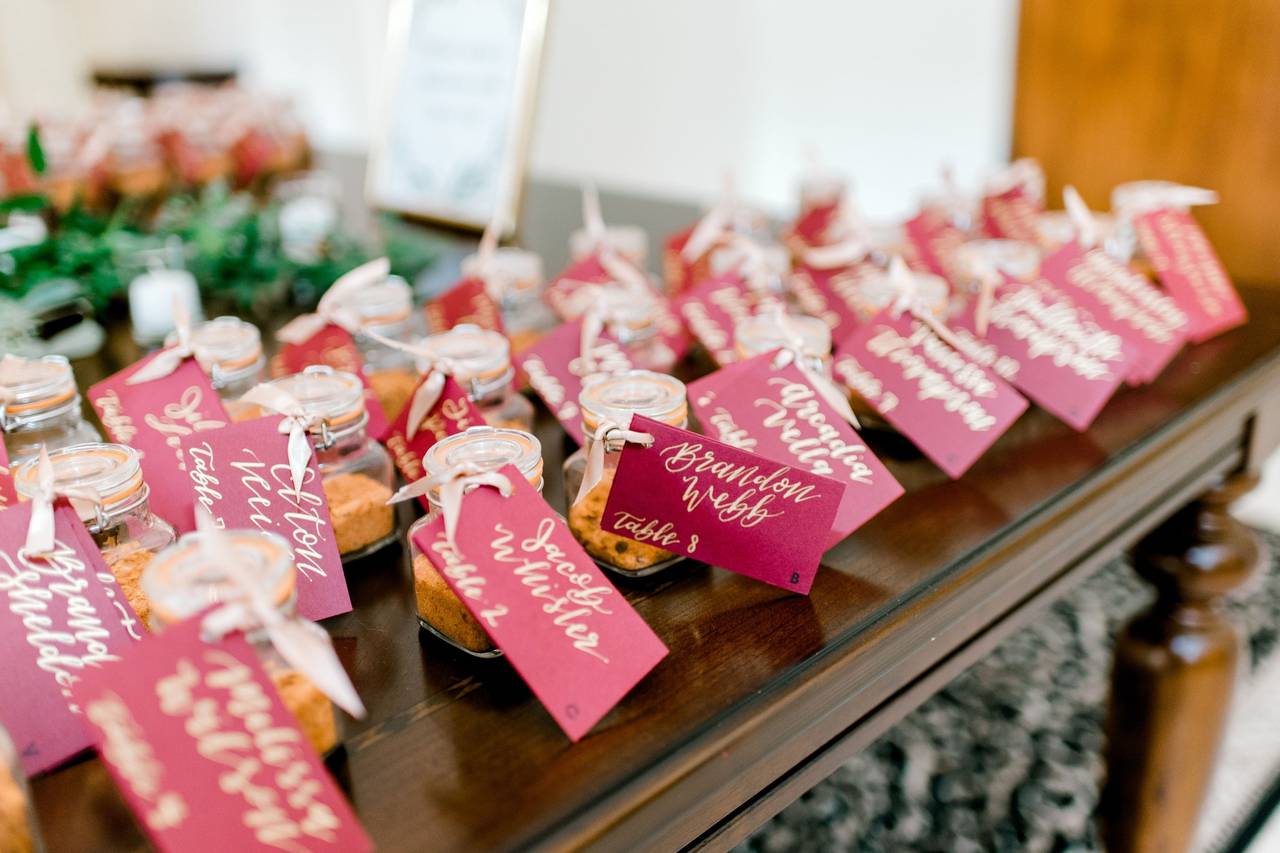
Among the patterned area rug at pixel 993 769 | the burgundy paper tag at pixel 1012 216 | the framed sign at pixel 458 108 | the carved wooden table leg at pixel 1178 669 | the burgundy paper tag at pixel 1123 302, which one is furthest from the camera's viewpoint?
the framed sign at pixel 458 108

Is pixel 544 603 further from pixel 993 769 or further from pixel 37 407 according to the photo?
pixel 993 769

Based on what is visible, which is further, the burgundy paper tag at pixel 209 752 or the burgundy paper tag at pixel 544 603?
the burgundy paper tag at pixel 544 603

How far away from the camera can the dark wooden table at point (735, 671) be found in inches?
21.5

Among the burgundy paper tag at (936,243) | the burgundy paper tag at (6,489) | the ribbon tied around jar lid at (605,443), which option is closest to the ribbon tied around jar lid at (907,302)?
the burgundy paper tag at (936,243)

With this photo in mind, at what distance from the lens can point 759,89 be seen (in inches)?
130

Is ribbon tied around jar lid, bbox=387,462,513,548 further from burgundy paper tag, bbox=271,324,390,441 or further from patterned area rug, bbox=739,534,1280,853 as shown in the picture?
patterned area rug, bbox=739,534,1280,853

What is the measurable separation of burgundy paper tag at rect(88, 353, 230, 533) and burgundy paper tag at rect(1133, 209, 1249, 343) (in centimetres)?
98

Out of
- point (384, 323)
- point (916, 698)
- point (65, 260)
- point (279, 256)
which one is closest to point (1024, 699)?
point (916, 698)

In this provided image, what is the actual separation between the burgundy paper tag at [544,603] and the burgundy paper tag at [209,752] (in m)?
0.13

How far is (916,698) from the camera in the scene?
788mm

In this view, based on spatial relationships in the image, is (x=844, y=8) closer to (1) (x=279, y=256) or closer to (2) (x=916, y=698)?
(1) (x=279, y=256)

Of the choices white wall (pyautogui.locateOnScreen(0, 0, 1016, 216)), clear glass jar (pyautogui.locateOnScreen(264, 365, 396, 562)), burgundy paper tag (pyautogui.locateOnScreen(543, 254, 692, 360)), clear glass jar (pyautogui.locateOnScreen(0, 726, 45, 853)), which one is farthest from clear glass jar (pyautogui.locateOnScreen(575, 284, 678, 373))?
white wall (pyautogui.locateOnScreen(0, 0, 1016, 216))

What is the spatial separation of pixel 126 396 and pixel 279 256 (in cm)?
75

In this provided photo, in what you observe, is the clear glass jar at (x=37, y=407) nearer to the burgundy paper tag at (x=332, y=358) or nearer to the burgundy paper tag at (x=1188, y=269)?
the burgundy paper tag at (x=332, y=358)
